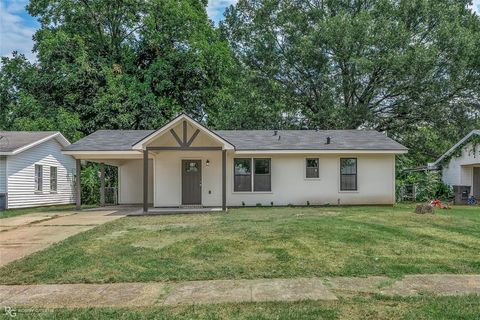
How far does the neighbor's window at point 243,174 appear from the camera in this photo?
17797 mm

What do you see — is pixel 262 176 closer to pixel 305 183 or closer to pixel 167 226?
pixel 305 183

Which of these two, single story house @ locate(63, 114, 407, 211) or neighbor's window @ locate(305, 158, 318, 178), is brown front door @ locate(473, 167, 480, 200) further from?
neighbor's window @ locate(305, 158, 318, 178)

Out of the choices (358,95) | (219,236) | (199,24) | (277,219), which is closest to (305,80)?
(358,95)

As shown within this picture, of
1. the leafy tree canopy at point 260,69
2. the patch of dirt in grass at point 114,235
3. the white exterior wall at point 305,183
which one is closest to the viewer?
the patch of dirt in grass at point 114,235

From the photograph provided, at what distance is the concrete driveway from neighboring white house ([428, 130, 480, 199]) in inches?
719

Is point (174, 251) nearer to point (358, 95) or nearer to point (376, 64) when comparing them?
point (376, 64)

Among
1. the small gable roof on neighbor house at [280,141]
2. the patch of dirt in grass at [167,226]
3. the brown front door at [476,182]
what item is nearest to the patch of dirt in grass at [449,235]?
the patch of dirt in grass at [167,226]

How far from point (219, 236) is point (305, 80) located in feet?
70.4

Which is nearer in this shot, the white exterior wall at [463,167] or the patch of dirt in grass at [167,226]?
the patch of dirt in grass at [167,226]

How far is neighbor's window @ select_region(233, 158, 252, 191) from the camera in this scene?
17797 millimetres

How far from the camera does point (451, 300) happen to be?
4.74m

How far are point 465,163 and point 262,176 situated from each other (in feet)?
36.9

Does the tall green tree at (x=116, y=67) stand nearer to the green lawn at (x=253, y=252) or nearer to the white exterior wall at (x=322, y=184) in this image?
the white exterior wall at (x=322, y=184)

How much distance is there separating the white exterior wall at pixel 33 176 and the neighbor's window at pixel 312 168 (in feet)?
42.7
